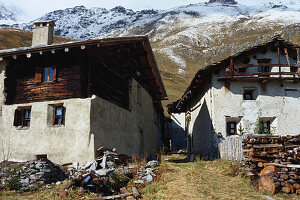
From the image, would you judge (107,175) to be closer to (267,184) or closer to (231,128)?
(267,184)

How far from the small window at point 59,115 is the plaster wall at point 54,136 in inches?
9.2

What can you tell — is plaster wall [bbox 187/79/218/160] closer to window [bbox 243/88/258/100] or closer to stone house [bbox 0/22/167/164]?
window [bbox 243/88/258/100]

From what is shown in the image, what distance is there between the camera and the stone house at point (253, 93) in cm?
1748

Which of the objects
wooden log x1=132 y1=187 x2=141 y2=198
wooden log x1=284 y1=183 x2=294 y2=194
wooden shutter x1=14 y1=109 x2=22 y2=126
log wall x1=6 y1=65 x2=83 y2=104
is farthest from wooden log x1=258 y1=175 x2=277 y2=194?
wooden shutter x1=14 y1=109 x2=22 y2=126

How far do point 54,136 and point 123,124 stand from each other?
3.68 m

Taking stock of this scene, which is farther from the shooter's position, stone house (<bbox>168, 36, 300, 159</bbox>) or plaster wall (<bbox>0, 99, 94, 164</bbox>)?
stone house (<bbox>168, 36, 300, 159</bbox>)

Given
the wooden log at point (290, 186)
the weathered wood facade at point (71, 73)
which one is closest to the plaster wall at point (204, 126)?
the weathered wood facade at point (71, 73)

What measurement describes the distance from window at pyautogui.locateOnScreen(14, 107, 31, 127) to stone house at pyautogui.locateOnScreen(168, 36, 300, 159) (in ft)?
32.3

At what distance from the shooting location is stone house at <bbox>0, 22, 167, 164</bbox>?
1188cm

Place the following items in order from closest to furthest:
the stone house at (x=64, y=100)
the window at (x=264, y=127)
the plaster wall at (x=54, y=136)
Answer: the plaster wall at (x=54, y=136)
the stone house at (x=64, y=100)
the window at (x=264, y=127)

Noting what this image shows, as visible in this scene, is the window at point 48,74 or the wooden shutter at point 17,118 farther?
the window at point 48,74

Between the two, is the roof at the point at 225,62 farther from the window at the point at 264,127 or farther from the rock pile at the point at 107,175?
the rock pile at the point at 107,175

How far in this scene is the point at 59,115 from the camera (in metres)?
12.4

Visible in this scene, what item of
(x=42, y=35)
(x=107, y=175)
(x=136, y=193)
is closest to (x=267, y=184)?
(x=136, y=193)
